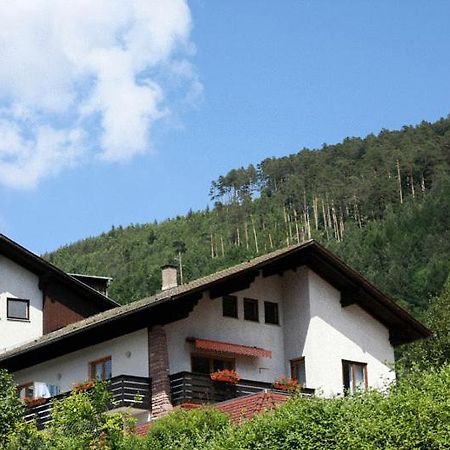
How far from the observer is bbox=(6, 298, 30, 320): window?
135ft

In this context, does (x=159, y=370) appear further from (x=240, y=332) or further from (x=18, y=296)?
(x=18, y=296)

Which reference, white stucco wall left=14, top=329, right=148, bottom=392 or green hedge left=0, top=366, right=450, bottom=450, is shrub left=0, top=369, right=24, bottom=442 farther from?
white stucco wall left=14, top=329, right=148, bottom=392

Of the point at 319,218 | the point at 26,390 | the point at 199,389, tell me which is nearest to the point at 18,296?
the point at 26,390

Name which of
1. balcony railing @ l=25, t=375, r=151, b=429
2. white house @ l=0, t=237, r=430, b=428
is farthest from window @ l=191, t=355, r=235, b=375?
balcony railing @ l=25, t=375, r=151, b=429

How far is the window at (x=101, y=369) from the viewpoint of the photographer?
32062 millimetres

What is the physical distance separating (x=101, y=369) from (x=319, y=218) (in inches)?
3666

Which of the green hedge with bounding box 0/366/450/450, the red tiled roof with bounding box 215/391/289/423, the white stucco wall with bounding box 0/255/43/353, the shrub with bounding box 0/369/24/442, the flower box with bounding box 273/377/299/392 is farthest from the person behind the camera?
the white stucco wall with bounding box 0/255/43/353

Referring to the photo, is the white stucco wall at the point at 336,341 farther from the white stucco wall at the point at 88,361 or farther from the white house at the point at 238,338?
the white stucco wall at the point at 88,361

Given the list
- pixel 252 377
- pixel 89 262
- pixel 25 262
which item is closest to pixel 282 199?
pixel 89 262

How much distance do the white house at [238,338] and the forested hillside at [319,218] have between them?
4989 centimetres

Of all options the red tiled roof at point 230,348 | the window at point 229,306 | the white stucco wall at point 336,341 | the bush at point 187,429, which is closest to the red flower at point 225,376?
the red tiled roof at point 230,348

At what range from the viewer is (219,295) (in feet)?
106

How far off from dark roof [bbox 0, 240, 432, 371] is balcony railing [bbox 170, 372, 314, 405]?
1.72 metres

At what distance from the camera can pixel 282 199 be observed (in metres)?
134
